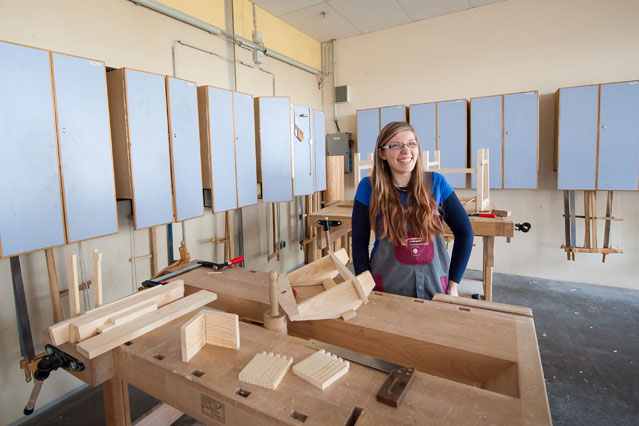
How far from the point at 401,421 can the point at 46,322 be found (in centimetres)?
226

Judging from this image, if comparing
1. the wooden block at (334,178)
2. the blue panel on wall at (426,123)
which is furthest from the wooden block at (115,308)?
the blue panel on wall at (426,123)

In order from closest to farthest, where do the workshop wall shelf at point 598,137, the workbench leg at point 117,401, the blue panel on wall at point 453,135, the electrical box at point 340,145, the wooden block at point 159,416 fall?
the workbench leg at point 117,401 → the wooden block at point 159,416 → the workshop wall shelf at point 598,137 → the blue panel on wall at point 453,135 → the electrical box at point 340,145

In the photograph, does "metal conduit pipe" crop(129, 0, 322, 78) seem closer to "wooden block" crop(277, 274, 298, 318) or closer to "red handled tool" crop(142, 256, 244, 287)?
"red handled tool" crop(142, 256, 244, 287)

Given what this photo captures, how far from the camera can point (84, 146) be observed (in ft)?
5.98

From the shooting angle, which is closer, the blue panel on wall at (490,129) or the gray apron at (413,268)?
the gray apron at (413,268)

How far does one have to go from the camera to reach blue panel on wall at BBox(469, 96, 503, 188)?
3.68 metres

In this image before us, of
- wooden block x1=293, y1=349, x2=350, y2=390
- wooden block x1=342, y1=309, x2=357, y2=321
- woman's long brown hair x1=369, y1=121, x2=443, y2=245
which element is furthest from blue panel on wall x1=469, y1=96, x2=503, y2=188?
wooden block x1=293, y1=349, x2=350, y2=390

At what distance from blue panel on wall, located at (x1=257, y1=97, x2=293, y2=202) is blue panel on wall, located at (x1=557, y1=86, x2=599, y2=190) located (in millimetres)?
2600

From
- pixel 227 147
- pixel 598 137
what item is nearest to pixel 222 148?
pixel 227 147

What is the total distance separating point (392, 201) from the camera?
58.3 inches

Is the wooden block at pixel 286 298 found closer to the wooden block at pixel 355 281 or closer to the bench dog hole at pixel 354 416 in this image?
the wooden block at pixel 355 281

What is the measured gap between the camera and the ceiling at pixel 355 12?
145 inches

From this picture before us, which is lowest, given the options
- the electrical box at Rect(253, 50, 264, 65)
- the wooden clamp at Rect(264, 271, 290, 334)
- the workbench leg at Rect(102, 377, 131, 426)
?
the workbench leg at Rect(102, 377, 131, 426)

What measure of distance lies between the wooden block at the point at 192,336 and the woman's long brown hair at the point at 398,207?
86 cm
